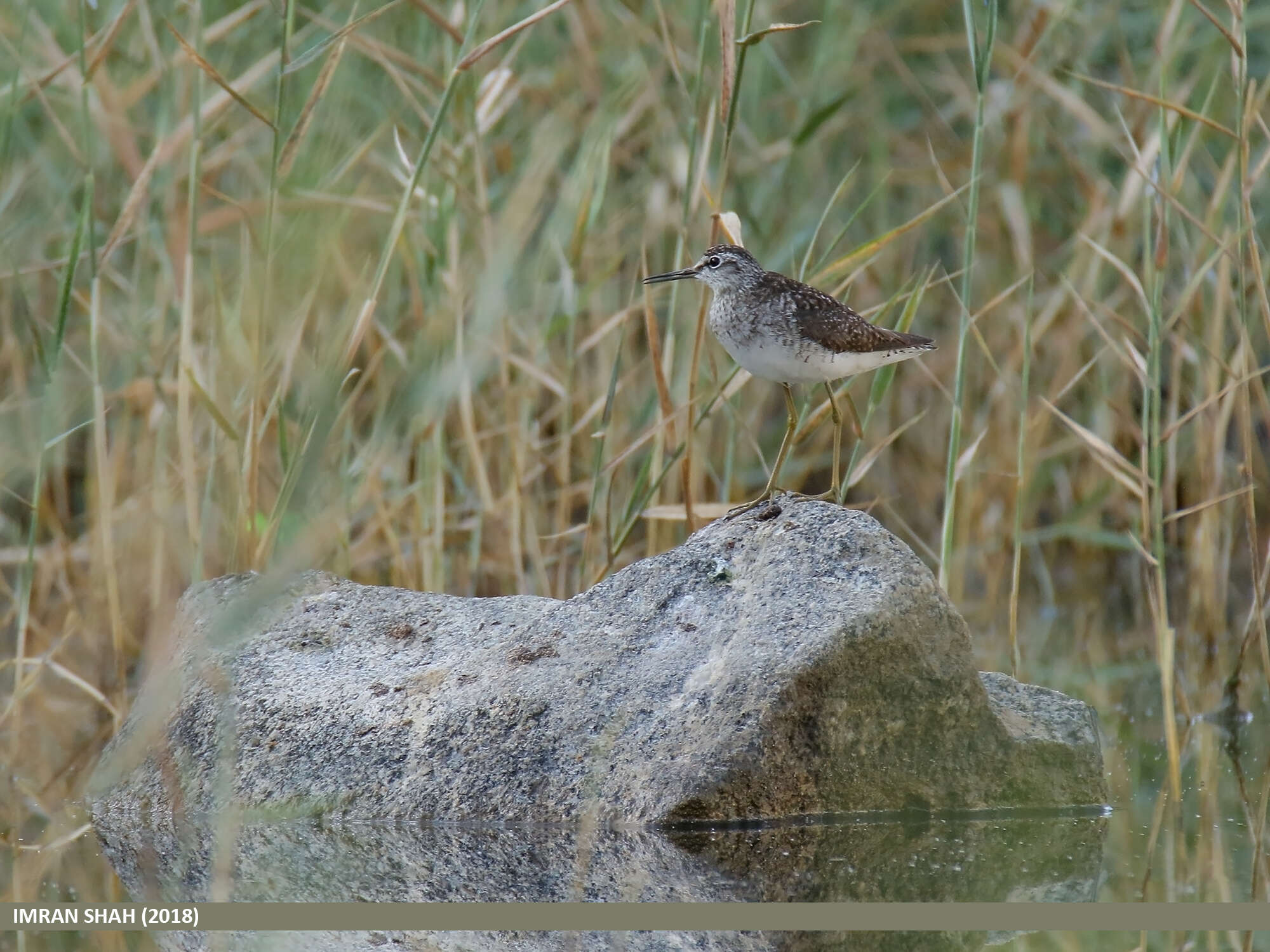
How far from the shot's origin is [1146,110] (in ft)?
19.1

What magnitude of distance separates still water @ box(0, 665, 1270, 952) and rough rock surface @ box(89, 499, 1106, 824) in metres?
0.09

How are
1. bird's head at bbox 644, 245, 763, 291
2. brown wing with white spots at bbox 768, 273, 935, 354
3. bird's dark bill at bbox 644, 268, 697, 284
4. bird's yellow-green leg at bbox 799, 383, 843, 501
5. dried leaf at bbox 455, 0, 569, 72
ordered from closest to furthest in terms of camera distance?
dried leaf at bbox 455, 0, 569, 72 → brown wing with white spots at bbox 768, 273, 935, 354 → bird's yellow-green leg at bbox 799, 383, 843, 501 → bird's head at bbox 644, 245, 763, 291 → bird's dark bill at bbox 644, 268, 697, 284

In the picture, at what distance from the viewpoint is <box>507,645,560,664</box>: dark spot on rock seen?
3.63 m

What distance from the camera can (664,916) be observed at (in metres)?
2.66

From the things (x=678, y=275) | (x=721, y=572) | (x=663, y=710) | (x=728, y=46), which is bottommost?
(x=663, y=710)

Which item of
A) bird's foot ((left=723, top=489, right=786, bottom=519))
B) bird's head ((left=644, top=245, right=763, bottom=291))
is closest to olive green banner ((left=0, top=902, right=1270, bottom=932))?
bird's foot ((left=723, top=489, right=786, bottom=519))

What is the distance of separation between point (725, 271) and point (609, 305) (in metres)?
1.59

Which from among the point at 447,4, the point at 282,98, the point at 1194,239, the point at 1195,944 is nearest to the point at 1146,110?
the point at 1194,239

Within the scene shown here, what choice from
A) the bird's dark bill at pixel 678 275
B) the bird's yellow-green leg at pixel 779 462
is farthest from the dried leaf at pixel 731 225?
the bird's yellow-green leg at pixel 779 462

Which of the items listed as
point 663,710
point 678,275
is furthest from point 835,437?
point 663,710

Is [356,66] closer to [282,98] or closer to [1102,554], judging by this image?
[282,98]

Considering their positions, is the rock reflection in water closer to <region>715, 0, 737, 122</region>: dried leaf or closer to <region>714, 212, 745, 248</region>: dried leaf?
<region>714, 212, 745, 248</region>: dried leaf

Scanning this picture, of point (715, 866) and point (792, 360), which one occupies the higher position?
point (792, 360)

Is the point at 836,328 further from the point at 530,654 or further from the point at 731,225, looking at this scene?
the point at 530,654
